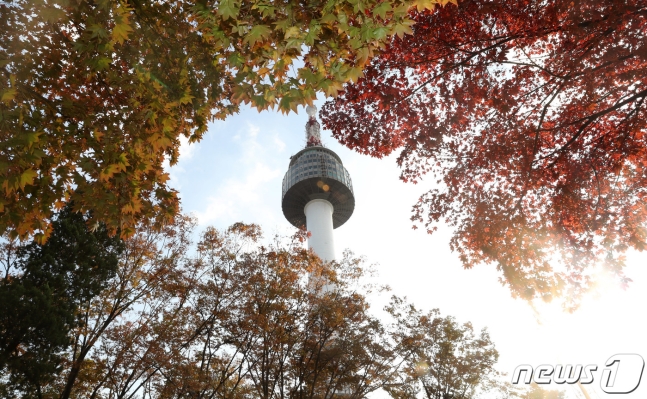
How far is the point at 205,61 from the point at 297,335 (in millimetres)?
11778

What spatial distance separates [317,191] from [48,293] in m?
35.0

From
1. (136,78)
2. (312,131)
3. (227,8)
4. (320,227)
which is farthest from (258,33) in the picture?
(312,131)

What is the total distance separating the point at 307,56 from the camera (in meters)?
3.84

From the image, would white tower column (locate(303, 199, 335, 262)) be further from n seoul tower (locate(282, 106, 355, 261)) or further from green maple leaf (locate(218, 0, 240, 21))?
green maple leaf (locate(218, 0, 240, 21))

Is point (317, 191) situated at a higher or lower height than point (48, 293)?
higher

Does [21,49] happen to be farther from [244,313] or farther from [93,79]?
[244,313]

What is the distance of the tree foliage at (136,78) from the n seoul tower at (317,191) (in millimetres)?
36893

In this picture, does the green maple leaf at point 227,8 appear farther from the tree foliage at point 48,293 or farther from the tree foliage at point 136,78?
the tree foliage at point 48,293

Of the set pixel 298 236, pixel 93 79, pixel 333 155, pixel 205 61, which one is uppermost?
pixel 333 155

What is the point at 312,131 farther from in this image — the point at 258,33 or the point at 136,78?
the point at 258,33

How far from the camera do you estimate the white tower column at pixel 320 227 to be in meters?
40.9

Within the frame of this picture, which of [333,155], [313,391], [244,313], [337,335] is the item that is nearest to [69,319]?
[244,313]

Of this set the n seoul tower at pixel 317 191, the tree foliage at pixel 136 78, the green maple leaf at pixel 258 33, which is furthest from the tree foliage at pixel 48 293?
the n seoul tower at pixel 317 191

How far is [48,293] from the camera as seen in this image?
12.1 m
